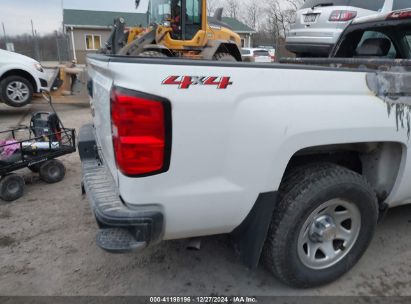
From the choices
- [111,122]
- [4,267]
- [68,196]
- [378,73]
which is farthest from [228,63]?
[68,196]

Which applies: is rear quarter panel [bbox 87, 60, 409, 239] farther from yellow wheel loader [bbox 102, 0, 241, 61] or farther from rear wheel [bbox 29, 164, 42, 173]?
yellow wheel loader [bbox 102, 0, 241, 61]

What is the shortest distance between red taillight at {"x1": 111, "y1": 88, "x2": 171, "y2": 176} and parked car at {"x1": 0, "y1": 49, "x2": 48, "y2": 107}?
295 inches

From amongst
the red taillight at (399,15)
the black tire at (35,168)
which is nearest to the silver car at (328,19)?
the red taillight at (399,15)

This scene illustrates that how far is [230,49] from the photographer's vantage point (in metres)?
11.0

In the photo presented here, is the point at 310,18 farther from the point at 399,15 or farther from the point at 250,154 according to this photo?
the point at 250,154

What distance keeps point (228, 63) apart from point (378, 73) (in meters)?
1.10

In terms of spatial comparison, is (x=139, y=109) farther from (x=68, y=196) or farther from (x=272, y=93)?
(x=68, y=196)

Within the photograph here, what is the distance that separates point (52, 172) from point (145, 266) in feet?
7.62

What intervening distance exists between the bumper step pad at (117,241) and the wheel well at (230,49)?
30.2 ft

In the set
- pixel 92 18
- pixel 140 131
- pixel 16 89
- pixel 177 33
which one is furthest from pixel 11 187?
pixel 92 18

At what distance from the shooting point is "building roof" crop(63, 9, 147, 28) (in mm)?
34562

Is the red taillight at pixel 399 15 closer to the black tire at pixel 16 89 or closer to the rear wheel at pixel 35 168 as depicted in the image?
the rear wheel at pixel 35 168

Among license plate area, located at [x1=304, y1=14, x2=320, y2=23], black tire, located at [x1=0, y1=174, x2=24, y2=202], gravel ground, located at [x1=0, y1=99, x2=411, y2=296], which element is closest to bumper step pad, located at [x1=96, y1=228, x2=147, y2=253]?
gravel ground, located at [x1=0, y1=99, x2=411, y2=296]

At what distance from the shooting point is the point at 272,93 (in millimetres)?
2121
